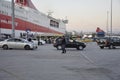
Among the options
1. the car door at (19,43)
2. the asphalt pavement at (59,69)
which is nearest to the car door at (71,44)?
the car door at (19,43)

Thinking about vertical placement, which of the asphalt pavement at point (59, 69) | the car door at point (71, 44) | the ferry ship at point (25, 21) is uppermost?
the ferry ship at point (25, 21)

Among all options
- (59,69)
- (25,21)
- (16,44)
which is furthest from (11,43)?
(25,21)

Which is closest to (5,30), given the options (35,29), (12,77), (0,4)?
(0,4)

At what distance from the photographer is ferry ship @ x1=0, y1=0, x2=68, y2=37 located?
58.5m

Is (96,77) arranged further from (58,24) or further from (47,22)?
(58,24)

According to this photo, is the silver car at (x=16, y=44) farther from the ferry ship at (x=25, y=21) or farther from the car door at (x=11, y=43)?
the ferry ship at (x=25, y=21)

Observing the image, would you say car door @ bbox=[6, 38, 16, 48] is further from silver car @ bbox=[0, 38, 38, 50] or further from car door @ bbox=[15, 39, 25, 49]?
car door @ bbox=[15, 39, 25, 49]

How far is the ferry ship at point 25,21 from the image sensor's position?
5852cm

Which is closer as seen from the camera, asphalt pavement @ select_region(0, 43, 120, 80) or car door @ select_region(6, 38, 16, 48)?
asphalt pavement @ select_region(0, 43, 120, 80)

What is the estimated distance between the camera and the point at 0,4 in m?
59.7

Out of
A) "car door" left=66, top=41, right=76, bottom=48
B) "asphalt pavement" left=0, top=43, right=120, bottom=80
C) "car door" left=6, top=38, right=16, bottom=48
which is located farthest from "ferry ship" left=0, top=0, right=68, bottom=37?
"asphalt pavement" left=0, top=43, right=120, bottom=80

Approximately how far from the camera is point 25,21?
74.4 metres

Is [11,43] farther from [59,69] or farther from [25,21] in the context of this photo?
[25,21]

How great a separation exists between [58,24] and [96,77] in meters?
105
